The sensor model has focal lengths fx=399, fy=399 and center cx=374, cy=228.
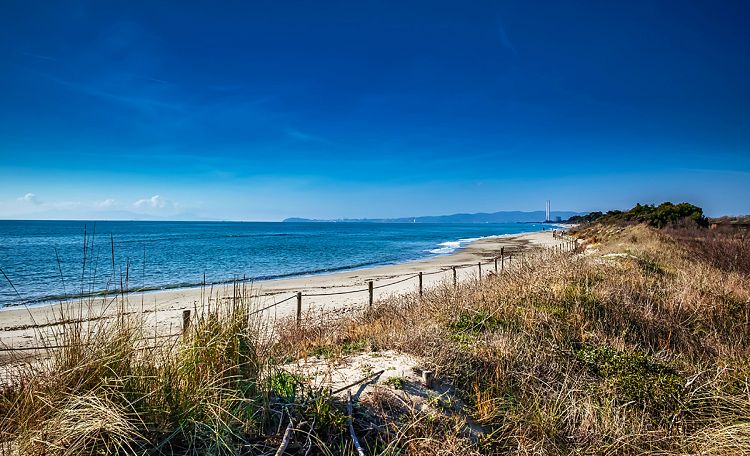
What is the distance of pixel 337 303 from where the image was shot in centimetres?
1689

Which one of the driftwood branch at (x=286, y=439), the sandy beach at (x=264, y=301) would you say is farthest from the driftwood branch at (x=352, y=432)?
the sandy beach at (x=264, y=301)

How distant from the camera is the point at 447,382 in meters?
4.98

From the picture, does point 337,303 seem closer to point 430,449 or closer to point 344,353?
point 344,353

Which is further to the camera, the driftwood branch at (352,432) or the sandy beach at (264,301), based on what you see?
the sandy beach at (264,301)

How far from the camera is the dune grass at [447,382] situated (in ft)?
9.50

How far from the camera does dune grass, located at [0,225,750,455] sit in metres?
2.90

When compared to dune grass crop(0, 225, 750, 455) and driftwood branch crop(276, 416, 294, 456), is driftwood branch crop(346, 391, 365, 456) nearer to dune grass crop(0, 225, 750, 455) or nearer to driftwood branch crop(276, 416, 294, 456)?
dune grass crop(0, 225, 750, 455)

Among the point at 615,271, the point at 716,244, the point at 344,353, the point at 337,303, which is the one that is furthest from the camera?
the point at 337,303

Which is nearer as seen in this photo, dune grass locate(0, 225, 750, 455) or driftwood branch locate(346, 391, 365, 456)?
dune grass locate(0, 225, 750, 455)

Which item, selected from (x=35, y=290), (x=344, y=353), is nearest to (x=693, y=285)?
(x=344, y=353)

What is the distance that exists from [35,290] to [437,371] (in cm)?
2427

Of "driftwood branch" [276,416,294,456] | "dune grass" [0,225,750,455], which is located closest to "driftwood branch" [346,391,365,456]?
"dune grass" [0,225,750,455]

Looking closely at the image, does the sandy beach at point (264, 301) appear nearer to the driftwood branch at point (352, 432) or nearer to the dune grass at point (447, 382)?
the dune grass at point (447, 382)

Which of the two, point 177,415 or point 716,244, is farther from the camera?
point 716,244
